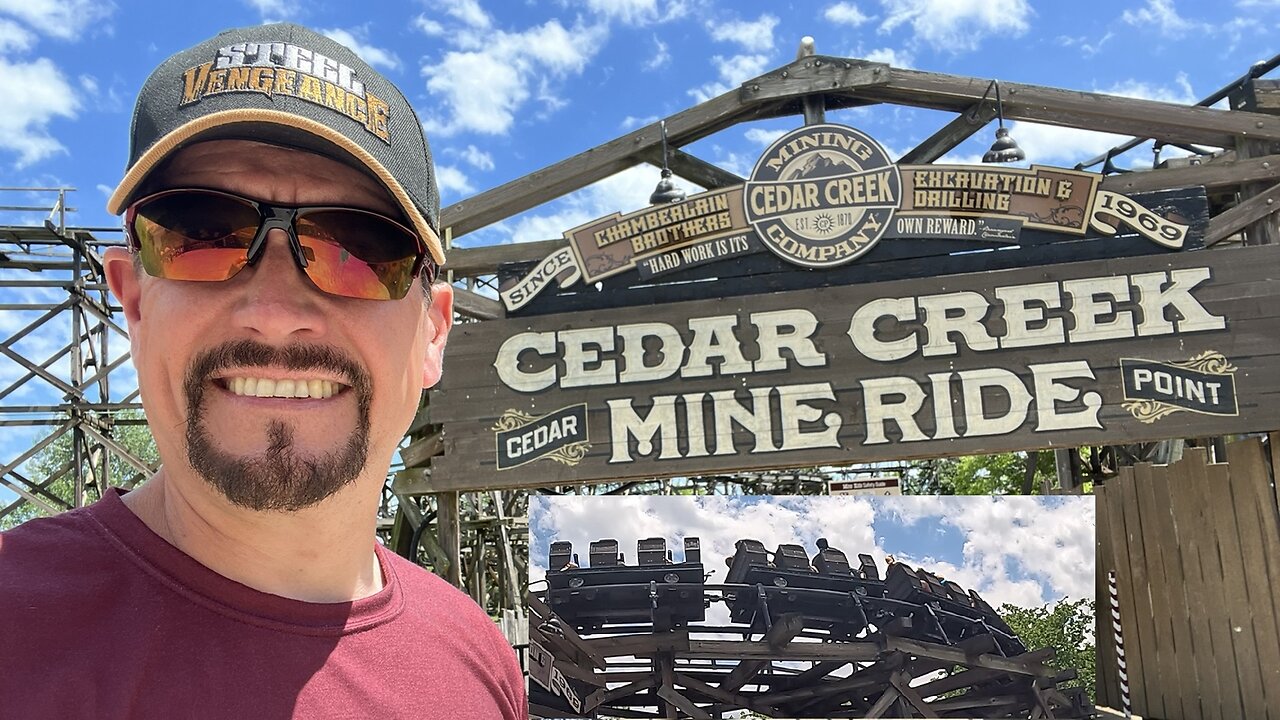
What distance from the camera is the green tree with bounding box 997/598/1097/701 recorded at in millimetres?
7074

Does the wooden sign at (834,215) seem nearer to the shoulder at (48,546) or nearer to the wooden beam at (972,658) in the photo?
the wooden beam at (972,658)

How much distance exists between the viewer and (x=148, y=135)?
117cm

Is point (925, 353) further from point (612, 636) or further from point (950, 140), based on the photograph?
point (612, 636)

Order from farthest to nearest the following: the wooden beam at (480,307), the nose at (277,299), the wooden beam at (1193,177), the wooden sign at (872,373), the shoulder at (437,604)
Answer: the wooden beam at (480,307), the wooden beam at (1193,177), the wooden sign at (872,373), the shoulder at (437,604), the nose at (277,299)

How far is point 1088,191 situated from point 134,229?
657cm

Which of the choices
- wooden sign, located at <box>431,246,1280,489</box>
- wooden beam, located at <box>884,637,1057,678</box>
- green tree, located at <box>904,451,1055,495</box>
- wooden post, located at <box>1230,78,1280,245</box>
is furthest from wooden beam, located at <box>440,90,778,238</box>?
green tree, located at <box>904,451,1055,495</box>

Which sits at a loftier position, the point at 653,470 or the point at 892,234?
the point at 892,234

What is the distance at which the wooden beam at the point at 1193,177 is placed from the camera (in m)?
6.25

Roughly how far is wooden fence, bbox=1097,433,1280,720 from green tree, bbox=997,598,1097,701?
30 cm

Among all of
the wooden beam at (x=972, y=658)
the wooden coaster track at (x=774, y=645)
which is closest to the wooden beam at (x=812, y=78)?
the wooden coaster track at (x=774, y=645)

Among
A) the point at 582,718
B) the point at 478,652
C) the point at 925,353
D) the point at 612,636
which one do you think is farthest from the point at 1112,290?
the point at 478,652

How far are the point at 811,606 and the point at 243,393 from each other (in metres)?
6.50

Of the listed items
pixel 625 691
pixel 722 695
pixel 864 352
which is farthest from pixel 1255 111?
pixel 625 691

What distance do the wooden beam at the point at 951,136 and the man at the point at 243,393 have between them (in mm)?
6032
